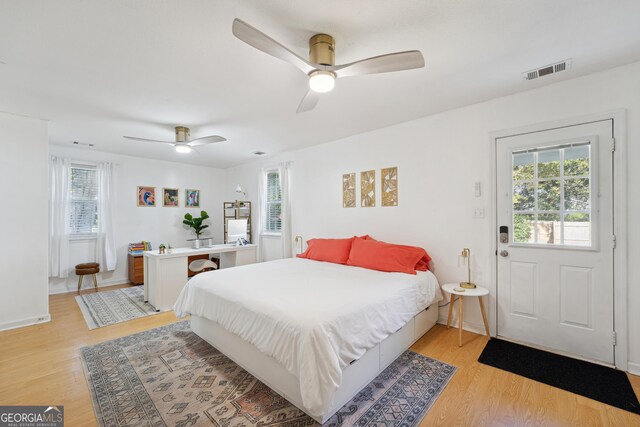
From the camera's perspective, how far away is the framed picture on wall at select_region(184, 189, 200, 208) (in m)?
6.14

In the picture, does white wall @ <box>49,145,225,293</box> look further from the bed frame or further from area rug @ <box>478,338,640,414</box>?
area rug @ <box>478,338,640,414</box>

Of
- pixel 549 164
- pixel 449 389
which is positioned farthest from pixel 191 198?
pixel 549 164

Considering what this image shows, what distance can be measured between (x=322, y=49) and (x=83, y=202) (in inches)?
212

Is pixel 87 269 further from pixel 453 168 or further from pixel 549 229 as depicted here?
pixel 549 229

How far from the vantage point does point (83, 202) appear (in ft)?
15.8

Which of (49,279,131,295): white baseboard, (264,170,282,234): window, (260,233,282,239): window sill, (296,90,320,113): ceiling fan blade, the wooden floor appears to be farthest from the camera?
(264,170,282,234): window

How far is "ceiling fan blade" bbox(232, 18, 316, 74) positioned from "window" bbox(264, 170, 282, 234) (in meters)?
3.82

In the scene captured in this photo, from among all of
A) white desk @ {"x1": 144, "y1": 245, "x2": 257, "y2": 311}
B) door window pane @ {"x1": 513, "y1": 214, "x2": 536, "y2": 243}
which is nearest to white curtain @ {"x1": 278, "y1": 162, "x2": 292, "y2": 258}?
white desk @ {"x1": 144, "y1": 245, "x2": 257, "y2": 311}

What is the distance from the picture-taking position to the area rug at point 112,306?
3371 mm

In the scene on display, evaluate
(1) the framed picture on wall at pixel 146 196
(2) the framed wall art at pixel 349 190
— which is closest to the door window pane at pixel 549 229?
(2) the framed wall art at pixel 349 190

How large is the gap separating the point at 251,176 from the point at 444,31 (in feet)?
16.1

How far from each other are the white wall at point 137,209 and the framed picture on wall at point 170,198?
2.8 inches

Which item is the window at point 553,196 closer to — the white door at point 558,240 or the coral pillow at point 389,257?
→ the white door at point 558,240

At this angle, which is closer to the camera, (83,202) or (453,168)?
(453,168)
